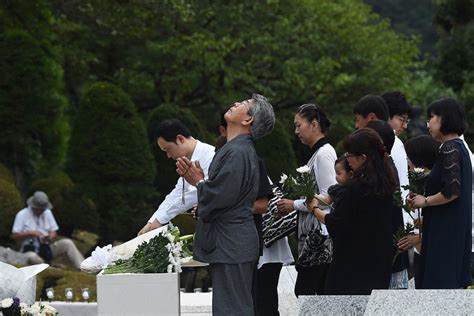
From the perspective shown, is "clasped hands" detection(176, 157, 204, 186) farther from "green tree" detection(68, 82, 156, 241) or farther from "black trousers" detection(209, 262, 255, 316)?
"green tree" detection(68, 82, 156, 241)

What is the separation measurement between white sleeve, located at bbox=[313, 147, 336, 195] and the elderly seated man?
10362 mm

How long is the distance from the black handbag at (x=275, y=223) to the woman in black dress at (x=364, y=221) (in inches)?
42.7

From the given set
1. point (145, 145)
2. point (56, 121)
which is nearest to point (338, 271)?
point (145, 145)

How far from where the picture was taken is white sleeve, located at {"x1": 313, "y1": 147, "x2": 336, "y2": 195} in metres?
8.80

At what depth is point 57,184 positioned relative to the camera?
21875mm

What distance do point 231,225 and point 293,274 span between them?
4.00m

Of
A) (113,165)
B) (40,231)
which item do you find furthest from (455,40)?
(40,231)

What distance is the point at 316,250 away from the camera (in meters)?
8.80

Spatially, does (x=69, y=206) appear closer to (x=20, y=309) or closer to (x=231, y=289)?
(x=20, y=309)

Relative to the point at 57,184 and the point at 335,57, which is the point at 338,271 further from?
the point at 335,57

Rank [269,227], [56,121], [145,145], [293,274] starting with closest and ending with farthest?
[269,227] < [293,274] < [145,145] < [56,121]

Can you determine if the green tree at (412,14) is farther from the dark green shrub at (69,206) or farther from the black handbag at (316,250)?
the black handbag at (316,250)

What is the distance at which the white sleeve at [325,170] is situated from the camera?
8.80 meters

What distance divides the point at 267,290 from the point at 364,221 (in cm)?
149
